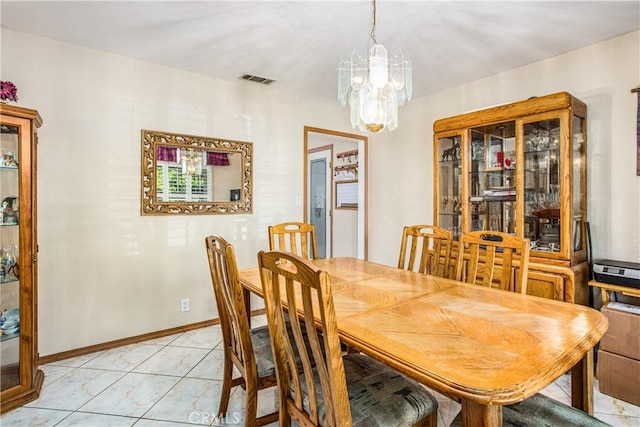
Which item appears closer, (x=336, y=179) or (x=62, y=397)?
(x=62, y=397)

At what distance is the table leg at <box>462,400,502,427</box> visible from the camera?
89 centimetres

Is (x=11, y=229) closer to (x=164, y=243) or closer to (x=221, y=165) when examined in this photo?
(x=164, y=243)

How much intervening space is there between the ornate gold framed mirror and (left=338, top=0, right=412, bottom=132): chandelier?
64.7 inches

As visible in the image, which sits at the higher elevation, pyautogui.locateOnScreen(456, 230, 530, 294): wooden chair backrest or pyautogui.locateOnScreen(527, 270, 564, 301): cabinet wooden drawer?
pyautogui.locateOnScreen(456, 230, 530, 294): wooden chair backrest

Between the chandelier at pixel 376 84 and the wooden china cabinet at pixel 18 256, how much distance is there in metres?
1.93

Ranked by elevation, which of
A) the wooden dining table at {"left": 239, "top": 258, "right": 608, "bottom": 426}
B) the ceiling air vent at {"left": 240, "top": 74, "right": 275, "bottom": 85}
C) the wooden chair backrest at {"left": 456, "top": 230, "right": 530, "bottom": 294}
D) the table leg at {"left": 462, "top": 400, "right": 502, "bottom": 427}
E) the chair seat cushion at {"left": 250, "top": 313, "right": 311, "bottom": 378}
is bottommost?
the chair seat cushion at {"left": 250, "top": 313, "right": 311, "bottom": 378}

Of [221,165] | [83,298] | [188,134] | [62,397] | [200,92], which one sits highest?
A: [200,92]

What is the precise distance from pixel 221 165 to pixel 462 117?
2275mm

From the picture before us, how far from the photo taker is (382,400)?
1248mm

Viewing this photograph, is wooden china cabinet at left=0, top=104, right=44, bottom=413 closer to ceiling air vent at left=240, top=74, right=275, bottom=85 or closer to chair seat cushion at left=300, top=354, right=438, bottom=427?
ceiling air vent at left=240, top=74, right=275, bottom=85

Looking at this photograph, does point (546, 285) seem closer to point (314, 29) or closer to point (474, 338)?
point (474, 338)

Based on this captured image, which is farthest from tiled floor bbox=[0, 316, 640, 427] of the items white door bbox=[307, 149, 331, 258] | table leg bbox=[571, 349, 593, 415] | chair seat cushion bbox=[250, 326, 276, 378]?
white door bbox=[307, 149, 331, 258]

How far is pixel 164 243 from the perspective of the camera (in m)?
3.02

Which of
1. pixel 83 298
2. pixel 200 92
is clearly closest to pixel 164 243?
pixel 83 298
